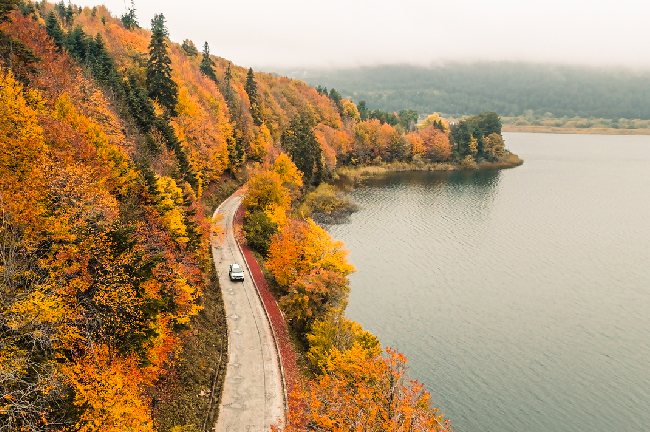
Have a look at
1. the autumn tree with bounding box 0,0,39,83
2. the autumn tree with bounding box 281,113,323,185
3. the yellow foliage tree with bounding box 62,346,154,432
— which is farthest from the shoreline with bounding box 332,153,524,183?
the yellow foliage tree with bounding box 62,346,154,432

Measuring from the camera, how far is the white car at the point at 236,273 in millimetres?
52875

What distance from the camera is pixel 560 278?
2886 inches

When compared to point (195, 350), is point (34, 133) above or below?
above

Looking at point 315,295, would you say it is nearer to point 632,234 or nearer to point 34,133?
point 34,133

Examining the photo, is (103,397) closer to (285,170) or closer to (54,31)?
(54,31)

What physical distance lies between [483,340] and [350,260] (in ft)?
95.9

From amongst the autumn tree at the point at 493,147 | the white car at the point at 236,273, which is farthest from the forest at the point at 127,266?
the autumn tree at the point at 493,147

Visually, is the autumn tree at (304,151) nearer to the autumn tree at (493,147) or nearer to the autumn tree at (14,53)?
the autumn tree at (14,53)

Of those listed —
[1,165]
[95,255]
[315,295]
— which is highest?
[1,165]

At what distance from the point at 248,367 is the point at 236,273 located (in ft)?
54.1

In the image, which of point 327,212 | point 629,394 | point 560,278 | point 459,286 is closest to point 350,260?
point 459,286

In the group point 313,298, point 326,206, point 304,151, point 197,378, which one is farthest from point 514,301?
point 304,151

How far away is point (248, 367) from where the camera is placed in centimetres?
3803

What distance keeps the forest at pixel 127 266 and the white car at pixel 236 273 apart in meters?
2.27
